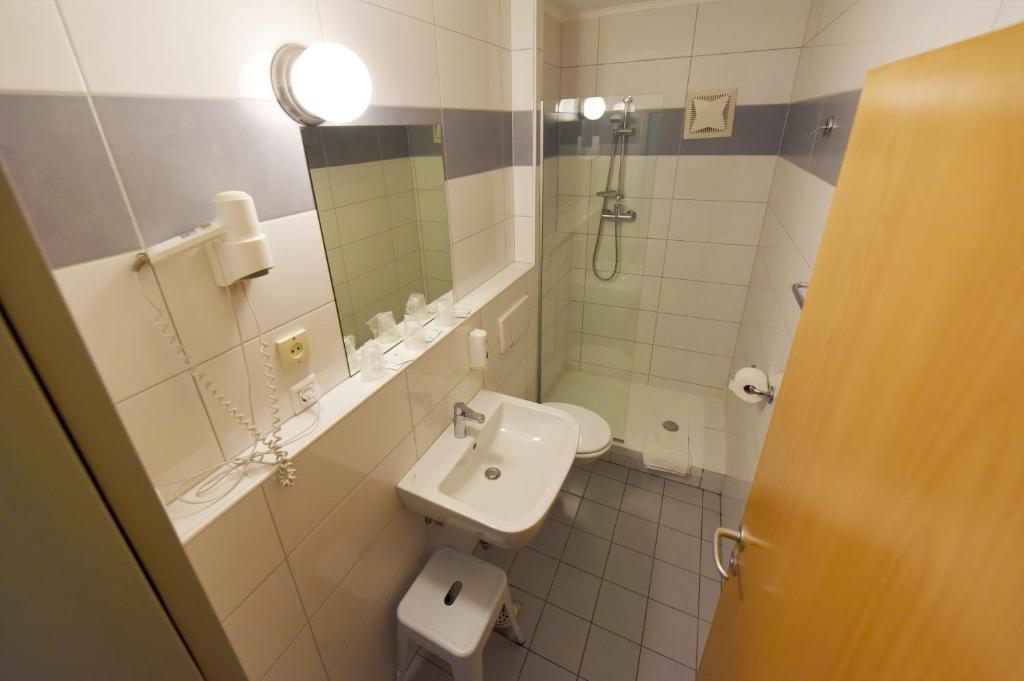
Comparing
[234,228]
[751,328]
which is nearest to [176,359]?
[234,228]

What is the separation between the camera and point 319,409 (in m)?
1.04

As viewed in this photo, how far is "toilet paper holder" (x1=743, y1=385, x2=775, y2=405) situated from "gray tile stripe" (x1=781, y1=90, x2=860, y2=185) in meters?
0.62

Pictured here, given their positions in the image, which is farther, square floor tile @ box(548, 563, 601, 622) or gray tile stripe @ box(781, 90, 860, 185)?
square floor tile @ box(548, 563, 601, 622)

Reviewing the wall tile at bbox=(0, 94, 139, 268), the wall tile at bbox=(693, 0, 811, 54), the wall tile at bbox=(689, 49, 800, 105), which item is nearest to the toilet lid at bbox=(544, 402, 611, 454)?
the wall tile at bbox=(0, 94, 139, 268)

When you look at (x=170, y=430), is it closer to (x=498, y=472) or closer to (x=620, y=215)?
(x=498, y=472)

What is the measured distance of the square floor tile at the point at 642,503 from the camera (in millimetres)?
2117

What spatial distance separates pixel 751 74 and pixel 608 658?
2601mm

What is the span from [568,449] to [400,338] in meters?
0.69

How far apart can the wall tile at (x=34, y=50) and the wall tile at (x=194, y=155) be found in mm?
48

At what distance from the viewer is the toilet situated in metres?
1.95

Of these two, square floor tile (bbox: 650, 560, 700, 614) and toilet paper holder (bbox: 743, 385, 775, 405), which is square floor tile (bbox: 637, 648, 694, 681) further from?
toilet paper holder (bbox: 743, 385, 775, 405)

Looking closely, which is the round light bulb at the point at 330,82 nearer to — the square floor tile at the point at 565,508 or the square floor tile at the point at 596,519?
the square floor tile at the point at 565,508

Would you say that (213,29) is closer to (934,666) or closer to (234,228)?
(234,228)

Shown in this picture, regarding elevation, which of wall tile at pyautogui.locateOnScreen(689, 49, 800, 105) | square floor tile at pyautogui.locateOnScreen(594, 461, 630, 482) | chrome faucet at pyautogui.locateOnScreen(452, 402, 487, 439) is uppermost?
wall tile at pyautogui.locateOnScreen(689, 49, 800, 105)
